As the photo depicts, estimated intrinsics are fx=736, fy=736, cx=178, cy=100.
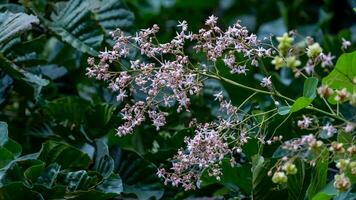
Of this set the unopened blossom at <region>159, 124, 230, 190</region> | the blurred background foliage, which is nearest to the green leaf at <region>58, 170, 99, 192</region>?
the blurred background foliage

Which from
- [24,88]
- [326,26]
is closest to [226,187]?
[24,88]

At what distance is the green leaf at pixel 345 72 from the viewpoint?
81cm

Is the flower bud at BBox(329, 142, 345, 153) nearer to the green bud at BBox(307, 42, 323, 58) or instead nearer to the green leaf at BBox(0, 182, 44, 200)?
the green bud at BBox(307, 42, 323, 58)

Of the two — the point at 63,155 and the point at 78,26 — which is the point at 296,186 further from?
the point at 78,26

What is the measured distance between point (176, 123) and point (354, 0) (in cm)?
89

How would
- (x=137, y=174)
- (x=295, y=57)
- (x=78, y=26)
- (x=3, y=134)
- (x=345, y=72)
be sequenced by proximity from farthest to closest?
(x=78, y=26)
(x=137, y=174)
(x=3, y=134)
(x=345, y=72)
(x=295, y=57)

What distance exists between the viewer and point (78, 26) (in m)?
1.18

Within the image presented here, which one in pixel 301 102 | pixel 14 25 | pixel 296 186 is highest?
pixel 14 25

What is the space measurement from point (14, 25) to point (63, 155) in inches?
7.4

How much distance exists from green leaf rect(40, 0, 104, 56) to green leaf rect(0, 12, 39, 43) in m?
0.16

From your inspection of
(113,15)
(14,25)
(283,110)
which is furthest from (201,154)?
(113,15)

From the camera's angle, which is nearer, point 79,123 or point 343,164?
point 343,164

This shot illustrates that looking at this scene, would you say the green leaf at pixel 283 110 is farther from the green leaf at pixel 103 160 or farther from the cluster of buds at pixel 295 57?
the green leaf at pixel 103 160

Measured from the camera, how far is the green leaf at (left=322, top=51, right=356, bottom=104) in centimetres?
81
